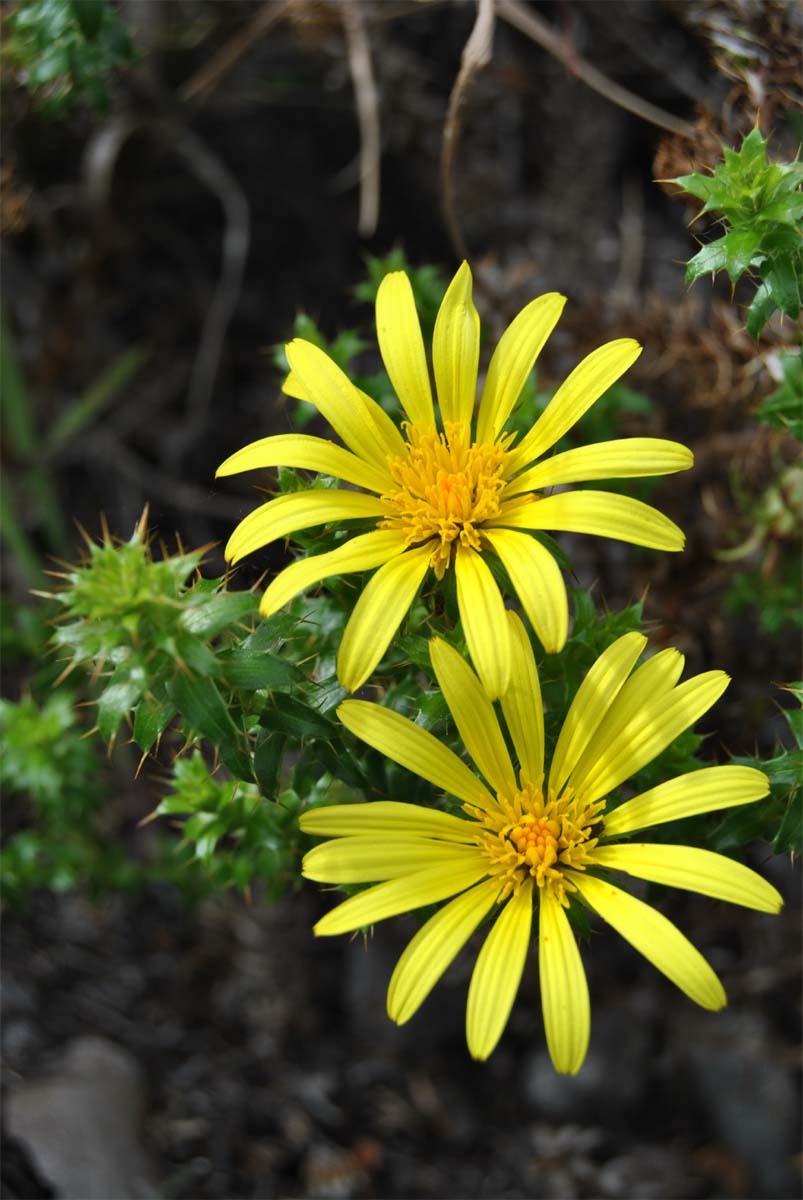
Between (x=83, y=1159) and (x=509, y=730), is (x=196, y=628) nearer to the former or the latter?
(x=509, y=730)

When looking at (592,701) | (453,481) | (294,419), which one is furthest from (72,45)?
(592,701)

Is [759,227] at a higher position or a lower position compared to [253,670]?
higher

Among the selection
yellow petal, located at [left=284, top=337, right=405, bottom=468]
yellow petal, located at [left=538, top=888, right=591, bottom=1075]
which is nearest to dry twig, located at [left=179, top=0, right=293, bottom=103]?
yellow petal, located at [left=284, top=337, right=405, bottom=468]

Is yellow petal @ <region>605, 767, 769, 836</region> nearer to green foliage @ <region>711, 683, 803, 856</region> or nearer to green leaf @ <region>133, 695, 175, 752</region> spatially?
green foliage @ <region>711, 683, 803, 856</region>

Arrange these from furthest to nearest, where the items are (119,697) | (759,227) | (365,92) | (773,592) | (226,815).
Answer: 1. (365,92)
2. (773,592)
3. (226,815)
4. (759,227)
5. (119,697)

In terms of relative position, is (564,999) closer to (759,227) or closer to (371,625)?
(371,625)

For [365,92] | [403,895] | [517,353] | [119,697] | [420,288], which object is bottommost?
[403,895]
